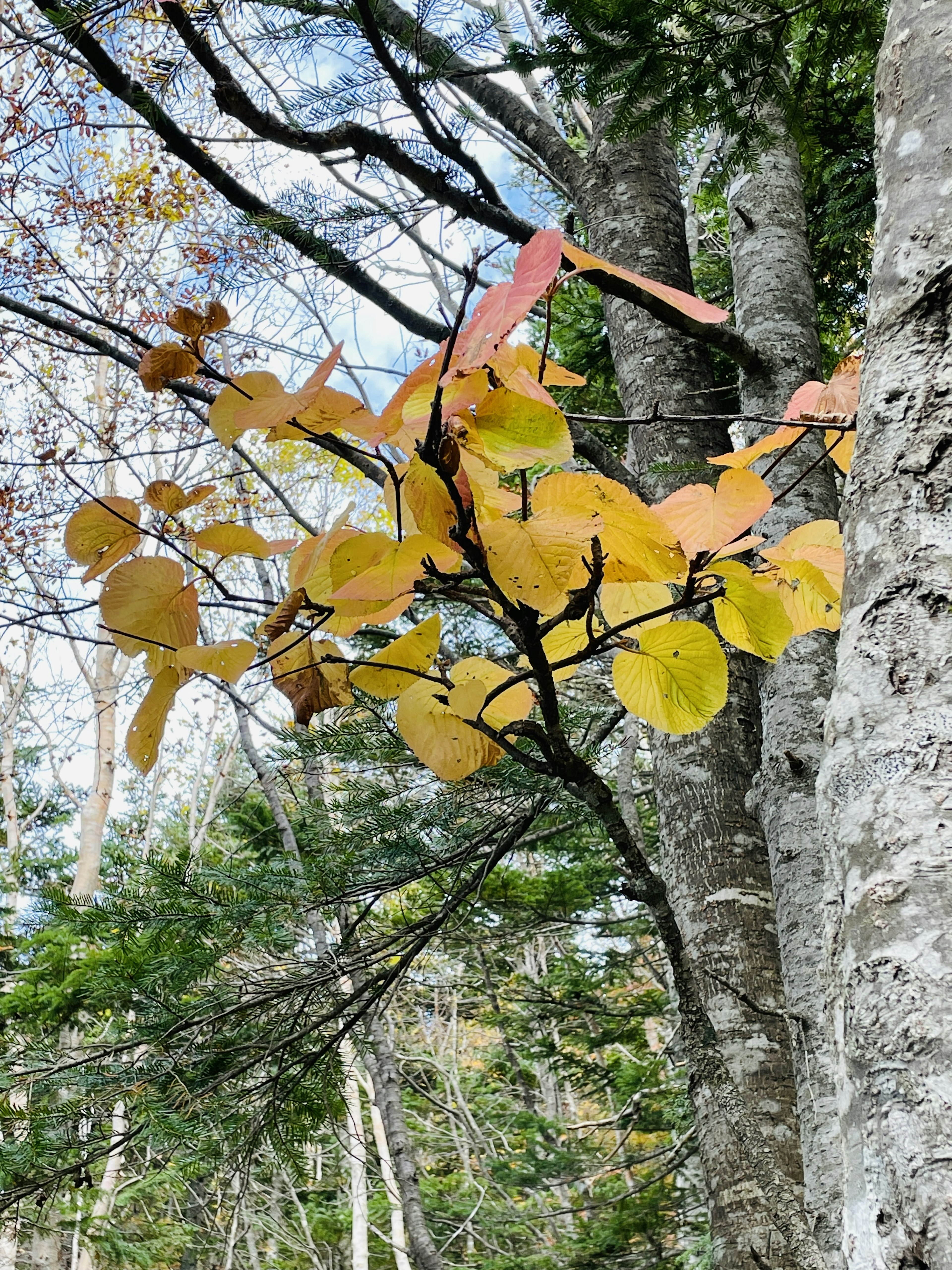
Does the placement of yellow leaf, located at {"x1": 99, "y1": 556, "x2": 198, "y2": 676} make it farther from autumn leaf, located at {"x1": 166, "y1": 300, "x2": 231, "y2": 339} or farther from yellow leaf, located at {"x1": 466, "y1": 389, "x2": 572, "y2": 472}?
yellow leaf, located at {"x1": 466, "y1": 389, "x2": 572, "y2": 472}

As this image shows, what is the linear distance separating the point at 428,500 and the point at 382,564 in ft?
0.17

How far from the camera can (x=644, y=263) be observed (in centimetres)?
208

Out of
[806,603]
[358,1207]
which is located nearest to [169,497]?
[806,603]

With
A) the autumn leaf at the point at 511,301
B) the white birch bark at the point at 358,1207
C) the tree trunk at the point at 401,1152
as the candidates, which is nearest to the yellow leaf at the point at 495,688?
the autumn leaf at the point at 511,301

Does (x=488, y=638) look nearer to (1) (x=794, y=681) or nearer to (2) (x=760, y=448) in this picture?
(1) (x=794, y=681)

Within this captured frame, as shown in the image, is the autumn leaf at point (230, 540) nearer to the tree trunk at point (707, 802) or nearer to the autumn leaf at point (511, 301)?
the autumn leaf at point (511, 301)

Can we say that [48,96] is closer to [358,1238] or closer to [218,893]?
[218,893]

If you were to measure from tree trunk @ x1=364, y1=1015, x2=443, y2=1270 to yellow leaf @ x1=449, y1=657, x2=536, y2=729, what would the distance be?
4.64m

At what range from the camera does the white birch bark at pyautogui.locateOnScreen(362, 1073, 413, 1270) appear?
6391 millimetres

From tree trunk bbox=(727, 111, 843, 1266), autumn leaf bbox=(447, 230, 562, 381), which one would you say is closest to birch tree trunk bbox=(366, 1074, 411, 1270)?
tree trunk bbox=(727, 111, 843, 1266)

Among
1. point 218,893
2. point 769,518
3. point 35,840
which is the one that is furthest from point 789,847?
point 35,840

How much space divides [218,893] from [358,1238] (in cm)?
703

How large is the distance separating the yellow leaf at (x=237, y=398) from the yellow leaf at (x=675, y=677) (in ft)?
0.99

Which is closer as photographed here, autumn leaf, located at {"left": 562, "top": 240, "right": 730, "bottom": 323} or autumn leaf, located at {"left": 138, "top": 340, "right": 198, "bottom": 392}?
autumn leaf, located at {"left": 562, "top": 240, "right": 730, "bottom": 323}
